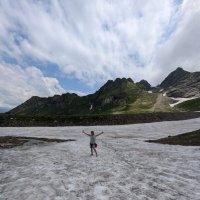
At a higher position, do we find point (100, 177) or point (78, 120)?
point (78, 120)

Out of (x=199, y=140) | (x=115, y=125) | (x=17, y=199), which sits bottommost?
(x=17, y=199)

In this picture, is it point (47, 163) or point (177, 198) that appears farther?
point (47, 163)

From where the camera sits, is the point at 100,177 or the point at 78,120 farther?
the point at 78,120

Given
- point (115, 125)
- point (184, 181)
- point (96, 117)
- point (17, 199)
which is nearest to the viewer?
point (17, 199)

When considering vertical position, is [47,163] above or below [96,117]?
below

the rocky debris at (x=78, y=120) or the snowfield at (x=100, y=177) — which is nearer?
the snowfield at (x=100, y=177)

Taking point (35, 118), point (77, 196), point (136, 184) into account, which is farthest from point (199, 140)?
point (35, 118)

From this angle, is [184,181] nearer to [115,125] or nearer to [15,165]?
[15,165]

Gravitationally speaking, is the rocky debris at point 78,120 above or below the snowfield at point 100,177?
above

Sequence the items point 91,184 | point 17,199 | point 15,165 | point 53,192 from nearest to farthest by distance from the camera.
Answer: point 17,199 < point 53,192 < point 91,184 < point 15,165

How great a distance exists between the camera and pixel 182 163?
22797mm

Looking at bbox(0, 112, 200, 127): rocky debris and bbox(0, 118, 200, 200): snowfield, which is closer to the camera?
bbox(0, 118, 200, 200): snowfield

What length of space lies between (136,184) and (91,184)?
102 inches

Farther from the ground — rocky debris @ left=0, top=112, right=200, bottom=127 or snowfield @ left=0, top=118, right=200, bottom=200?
rocky debris @ left=0, top=112, right=200, bottom=127
